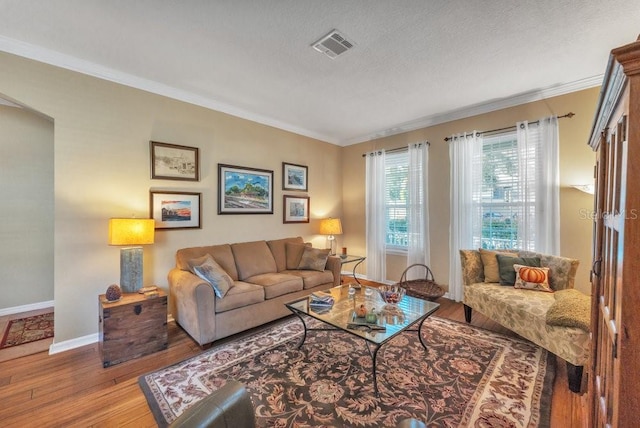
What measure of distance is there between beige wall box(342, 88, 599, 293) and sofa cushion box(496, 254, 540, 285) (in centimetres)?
57

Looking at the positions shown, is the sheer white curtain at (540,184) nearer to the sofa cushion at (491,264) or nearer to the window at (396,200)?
the sofa cushion at (491,264)

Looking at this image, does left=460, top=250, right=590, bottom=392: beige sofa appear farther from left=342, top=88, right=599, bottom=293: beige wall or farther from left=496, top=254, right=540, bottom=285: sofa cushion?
left=342, top=88, right=599, bottom=293: beige wall

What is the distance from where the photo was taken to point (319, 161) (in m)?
4.99

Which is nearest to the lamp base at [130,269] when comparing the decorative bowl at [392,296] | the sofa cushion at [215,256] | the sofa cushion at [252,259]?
the sofa cushion at [215,256]

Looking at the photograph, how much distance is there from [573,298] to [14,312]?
616 cm

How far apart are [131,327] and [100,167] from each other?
1618 millimetres

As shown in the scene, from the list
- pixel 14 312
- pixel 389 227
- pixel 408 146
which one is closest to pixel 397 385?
pixel 389 227

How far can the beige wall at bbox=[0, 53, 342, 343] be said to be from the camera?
2492 millimetres

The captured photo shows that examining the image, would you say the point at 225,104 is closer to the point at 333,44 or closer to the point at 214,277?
the point at 333,44

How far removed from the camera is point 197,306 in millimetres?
2469

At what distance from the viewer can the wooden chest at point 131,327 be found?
7.46 ft

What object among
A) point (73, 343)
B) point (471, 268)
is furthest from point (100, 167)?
point (471, 268)

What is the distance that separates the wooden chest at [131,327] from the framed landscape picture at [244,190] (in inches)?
56.7

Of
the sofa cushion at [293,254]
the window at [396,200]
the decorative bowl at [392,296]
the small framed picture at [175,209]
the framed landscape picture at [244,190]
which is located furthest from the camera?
the window at [396,200]
